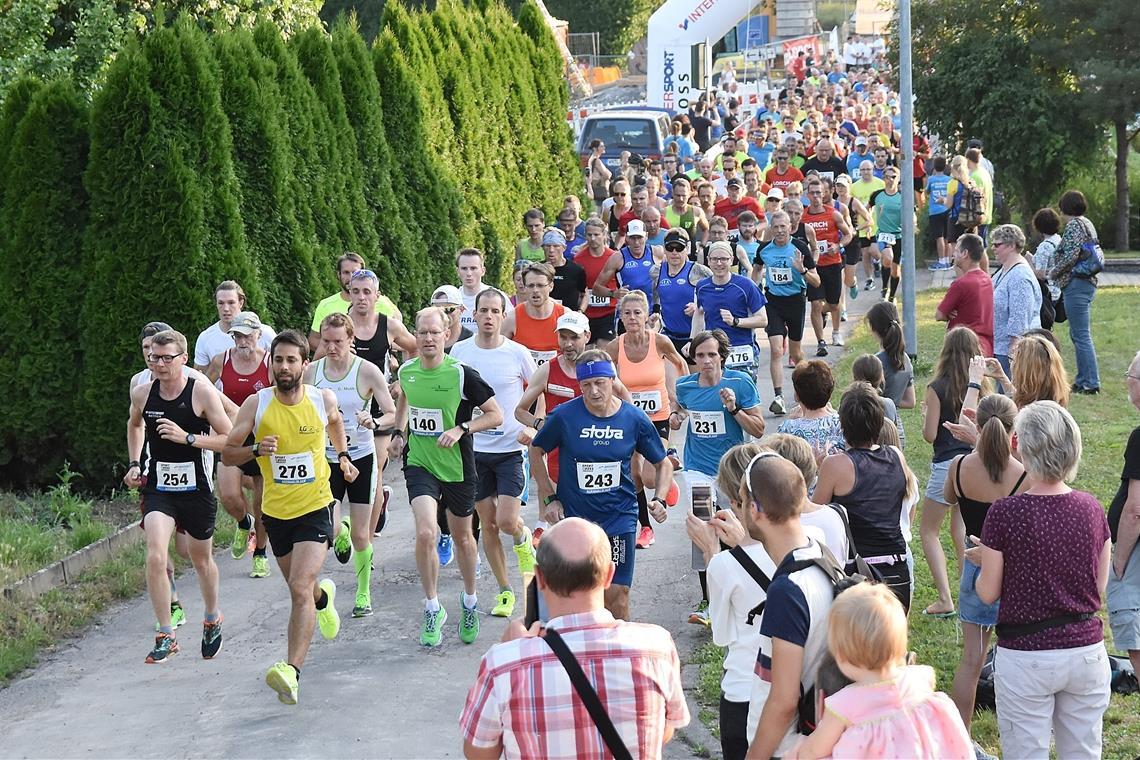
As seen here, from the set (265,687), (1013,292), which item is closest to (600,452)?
(265,687)

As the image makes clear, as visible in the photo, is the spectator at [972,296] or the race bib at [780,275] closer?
the spectator at [972,296]

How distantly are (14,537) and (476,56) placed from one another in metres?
11.3

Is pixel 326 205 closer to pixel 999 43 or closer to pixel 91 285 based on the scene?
pixel 91 285

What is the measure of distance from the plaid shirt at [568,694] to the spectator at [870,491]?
2440mm

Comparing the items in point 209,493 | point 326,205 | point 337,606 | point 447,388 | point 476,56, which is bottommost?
point 337,606

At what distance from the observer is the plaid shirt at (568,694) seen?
3959 millimetres

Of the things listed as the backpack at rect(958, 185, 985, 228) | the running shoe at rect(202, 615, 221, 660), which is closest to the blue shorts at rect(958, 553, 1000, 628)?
the running shoe at rect(202, 615, 221, 660)

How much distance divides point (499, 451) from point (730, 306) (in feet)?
12.0

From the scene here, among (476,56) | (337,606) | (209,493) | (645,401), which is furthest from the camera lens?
(476,56)

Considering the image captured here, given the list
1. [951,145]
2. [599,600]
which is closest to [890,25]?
[951,145]

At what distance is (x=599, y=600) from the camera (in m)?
4.12

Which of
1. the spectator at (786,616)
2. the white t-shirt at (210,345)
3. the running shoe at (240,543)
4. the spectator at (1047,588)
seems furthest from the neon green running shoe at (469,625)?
the spectator at (786,616)

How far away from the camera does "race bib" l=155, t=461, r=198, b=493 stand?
8523mm

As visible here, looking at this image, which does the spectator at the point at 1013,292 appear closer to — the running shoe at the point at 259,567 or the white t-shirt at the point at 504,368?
the white t-shirt at the point at 504,368
